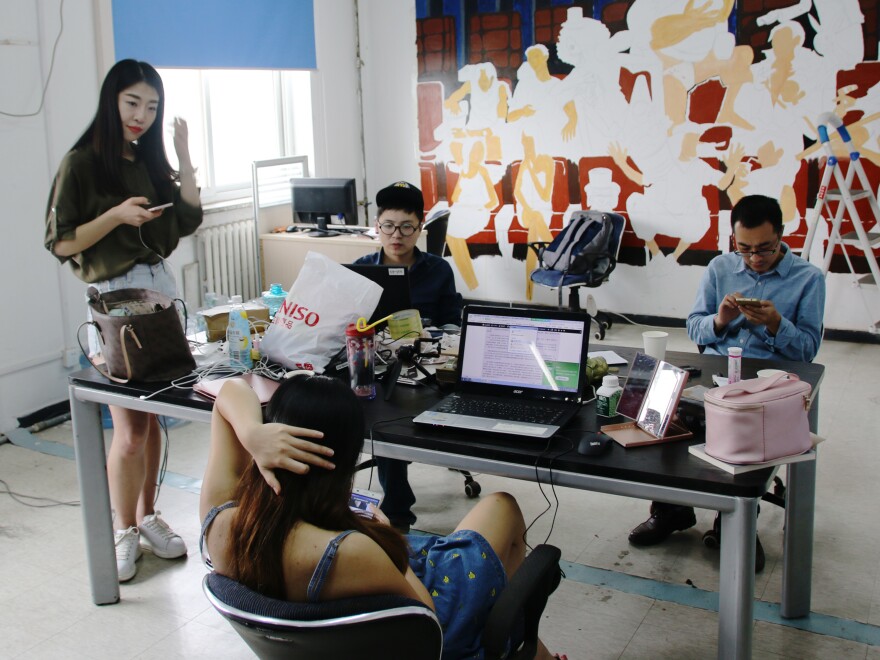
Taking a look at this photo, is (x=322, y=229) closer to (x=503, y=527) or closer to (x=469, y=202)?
(x=469, y=202)

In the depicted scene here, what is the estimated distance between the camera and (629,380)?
2225 mm

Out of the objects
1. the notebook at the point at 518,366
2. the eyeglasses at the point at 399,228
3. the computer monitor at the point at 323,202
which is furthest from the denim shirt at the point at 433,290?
the computer monitor at the point at 323,202

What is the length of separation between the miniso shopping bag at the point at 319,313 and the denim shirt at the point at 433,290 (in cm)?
66

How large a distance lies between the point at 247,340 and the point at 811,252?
4.24m

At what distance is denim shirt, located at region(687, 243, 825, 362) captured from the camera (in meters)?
2.89

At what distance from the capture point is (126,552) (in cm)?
292

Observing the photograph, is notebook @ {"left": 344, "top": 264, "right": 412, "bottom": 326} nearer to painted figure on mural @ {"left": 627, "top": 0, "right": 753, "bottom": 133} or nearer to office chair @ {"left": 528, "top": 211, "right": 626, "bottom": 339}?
office chair @ {"left": 528, "top": 211, "right": 626, "bottom": 339}

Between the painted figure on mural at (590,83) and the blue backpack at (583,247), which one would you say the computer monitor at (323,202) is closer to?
the blue backpack at (583,247)

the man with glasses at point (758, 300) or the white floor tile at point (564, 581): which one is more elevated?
the man with glasses at point (758, 300)

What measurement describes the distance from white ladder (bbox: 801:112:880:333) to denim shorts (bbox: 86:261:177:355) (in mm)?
3704

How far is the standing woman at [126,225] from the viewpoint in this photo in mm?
2891

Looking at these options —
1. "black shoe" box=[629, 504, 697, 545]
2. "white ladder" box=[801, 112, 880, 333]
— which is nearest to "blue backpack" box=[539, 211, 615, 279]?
"white ladder" box=[801, 112, 880, 333]

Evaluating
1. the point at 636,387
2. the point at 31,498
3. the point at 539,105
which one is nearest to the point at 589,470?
the point at 636,387

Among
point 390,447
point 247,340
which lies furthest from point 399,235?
point 390,447
